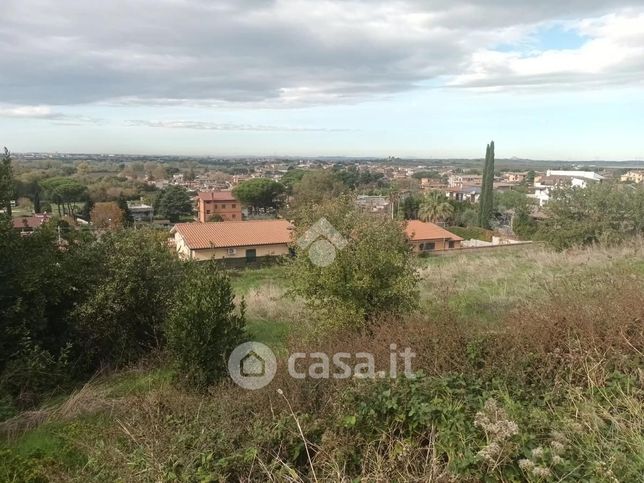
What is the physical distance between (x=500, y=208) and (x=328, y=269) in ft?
144

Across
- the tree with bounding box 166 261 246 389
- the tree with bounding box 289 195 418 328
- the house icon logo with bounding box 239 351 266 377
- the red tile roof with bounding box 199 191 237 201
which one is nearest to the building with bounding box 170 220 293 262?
the tree with bounding box 289 195 418 328

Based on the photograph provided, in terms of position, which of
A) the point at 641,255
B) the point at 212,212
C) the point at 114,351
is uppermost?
the point at 641,255

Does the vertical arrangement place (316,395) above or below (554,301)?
below

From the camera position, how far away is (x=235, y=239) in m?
27.6

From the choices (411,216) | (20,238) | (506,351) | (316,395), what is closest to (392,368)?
(316,395)

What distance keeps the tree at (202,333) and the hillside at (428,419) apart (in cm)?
108

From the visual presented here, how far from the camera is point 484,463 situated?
111 inches

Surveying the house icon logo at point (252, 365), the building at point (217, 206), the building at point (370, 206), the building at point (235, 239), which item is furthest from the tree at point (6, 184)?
the building at point (217, 206)

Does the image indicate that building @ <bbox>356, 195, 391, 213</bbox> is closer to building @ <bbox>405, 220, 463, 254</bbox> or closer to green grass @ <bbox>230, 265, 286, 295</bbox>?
green grass @ <bbox>230, 265, 286, 295</bbox>

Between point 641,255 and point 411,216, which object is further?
point 411,216

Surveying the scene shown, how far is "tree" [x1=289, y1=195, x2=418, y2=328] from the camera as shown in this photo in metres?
6.48

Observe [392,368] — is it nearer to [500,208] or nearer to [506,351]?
[506,351]

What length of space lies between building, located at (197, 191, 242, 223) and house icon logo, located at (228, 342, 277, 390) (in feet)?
139
